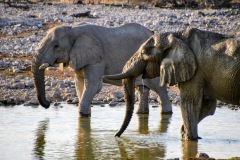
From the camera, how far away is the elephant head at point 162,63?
11.3 m

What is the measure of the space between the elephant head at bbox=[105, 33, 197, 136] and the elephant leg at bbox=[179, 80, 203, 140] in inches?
6.3

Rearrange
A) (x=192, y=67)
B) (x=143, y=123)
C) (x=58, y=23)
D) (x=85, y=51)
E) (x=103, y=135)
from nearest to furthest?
1. (x=192, y=67)
2. (x=103, y=135)
3. (x=143, y=123)
4. (x=85, y=51)
5. (x=58, y=23)

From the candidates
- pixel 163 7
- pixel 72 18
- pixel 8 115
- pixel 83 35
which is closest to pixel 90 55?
pixel 83 35

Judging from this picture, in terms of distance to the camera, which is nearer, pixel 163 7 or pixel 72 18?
pixel 72 18

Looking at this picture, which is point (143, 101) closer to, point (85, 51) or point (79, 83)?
point (79, 83)

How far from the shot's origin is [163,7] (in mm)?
36781

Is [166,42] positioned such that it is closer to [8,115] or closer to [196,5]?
[8,115]

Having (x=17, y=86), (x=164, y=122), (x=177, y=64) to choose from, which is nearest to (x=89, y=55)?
(x=164, y=122)

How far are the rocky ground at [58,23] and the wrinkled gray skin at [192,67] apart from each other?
4.48 meters

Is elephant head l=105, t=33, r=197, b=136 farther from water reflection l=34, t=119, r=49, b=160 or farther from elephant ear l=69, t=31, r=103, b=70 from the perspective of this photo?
elephant ear l=69, t=31, r=103, b=70

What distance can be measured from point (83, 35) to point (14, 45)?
8.86m

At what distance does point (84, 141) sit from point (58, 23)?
16444 millimetres

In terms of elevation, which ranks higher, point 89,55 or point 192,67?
point 89,55

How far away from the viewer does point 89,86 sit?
47.7 feet
